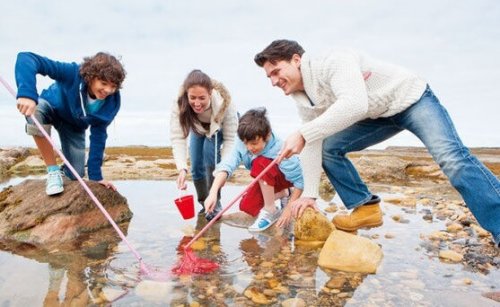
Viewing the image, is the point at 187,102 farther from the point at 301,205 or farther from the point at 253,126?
the point at 301,205

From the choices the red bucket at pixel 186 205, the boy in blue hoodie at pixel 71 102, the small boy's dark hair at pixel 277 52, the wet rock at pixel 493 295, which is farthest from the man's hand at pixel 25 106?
→ the wet rock at pixel 493 295

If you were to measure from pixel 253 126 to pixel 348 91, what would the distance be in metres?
1.43

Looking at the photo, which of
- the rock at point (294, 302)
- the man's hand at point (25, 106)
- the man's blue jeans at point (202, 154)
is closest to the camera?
the rock at point (294, 302)

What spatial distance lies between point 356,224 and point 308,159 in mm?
860

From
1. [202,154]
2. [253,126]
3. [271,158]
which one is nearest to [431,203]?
[271,158]

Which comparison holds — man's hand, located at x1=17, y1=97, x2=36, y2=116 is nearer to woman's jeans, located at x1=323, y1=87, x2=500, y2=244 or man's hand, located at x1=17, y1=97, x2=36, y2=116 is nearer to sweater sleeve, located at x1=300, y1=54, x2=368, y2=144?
sweater sleeve, located at x1=300, y1=54, x2=368, y2=144

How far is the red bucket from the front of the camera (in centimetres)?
432

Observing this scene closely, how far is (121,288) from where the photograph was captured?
8.79 ft

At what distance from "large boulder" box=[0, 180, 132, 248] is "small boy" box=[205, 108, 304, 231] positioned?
137cm

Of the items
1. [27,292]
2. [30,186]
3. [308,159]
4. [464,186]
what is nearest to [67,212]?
[30,186]

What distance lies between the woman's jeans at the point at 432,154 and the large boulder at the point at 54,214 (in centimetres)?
249

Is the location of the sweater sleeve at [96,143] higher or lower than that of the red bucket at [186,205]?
higher

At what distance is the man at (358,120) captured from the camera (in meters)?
3.02

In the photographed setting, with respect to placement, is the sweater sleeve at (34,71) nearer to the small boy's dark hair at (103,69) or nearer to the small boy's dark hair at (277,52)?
the small boy's dark hair at (103,69)
